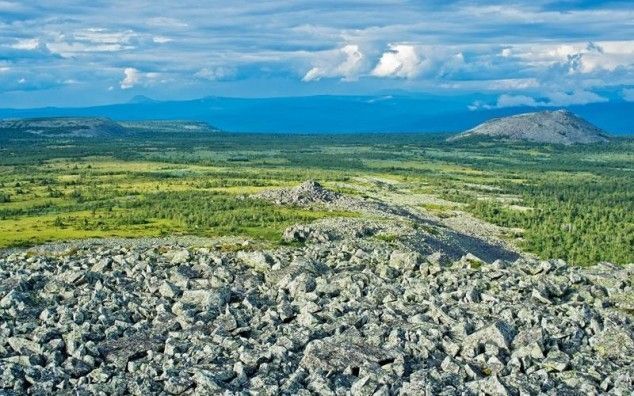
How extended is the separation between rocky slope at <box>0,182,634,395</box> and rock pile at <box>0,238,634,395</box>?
0.30 feet

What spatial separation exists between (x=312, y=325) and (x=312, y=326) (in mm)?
281

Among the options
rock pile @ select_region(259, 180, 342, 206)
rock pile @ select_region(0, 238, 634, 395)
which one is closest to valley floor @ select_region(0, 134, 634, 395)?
rock pile @ select_region(0, 238, 634, 395)

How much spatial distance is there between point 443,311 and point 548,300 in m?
7.70

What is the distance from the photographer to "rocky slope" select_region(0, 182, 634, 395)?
3550 cm

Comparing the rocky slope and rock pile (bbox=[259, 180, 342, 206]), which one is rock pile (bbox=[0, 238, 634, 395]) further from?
rock pile (bbox=[259, 180, 342, 206])

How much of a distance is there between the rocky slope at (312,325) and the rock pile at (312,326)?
0.30 feet

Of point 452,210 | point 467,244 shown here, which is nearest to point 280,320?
point 467,244

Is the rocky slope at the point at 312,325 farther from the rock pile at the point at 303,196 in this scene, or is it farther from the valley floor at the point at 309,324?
the rock pile at the point at 303,196

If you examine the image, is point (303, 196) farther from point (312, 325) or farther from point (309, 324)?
point (312, 325)

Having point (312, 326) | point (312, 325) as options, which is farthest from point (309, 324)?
point (312, 326)

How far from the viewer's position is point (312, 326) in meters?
41.6

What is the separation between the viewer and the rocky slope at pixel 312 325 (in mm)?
35500

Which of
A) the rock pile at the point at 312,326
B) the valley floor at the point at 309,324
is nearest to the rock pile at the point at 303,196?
the valley floor at the point at 309,324

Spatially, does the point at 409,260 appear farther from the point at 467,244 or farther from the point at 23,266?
the point at 467,244
